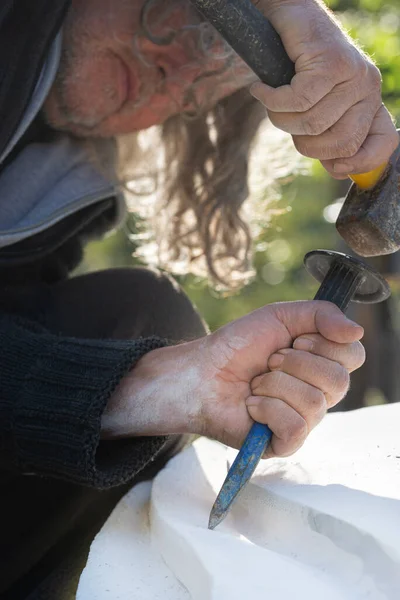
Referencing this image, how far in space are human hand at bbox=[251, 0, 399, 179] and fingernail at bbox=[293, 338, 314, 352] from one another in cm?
27

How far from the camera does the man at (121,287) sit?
117cm

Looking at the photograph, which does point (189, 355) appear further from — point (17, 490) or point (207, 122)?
point (207, 122)

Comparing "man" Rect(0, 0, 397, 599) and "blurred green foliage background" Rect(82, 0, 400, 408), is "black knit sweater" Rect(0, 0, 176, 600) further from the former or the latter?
"blurred green foliage background" Rect(82, 0, 400, 408)

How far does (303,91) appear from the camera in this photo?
114cm

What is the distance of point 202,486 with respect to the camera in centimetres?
130

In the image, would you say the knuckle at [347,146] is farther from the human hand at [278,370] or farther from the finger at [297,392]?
the finger at [297,392]

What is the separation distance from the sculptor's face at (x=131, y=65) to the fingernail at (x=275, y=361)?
896 millimetres

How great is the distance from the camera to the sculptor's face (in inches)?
69.5

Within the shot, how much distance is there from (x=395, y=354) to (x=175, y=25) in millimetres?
1773

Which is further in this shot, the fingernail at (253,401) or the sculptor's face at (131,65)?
the sculptor's face at (131,65)

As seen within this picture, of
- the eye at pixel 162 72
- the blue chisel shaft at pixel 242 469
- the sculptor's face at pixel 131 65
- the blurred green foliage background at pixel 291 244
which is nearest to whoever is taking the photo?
the blue chisel shaft at pixel 242 469

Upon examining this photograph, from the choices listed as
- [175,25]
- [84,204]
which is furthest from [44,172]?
[175,25]

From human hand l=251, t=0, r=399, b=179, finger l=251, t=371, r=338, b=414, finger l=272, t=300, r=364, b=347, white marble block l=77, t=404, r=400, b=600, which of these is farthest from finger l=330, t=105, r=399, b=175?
white marble block l=77, t=404, r=400, b=600

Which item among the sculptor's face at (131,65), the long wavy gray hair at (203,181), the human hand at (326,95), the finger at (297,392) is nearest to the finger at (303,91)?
the human hand at (326,95)
